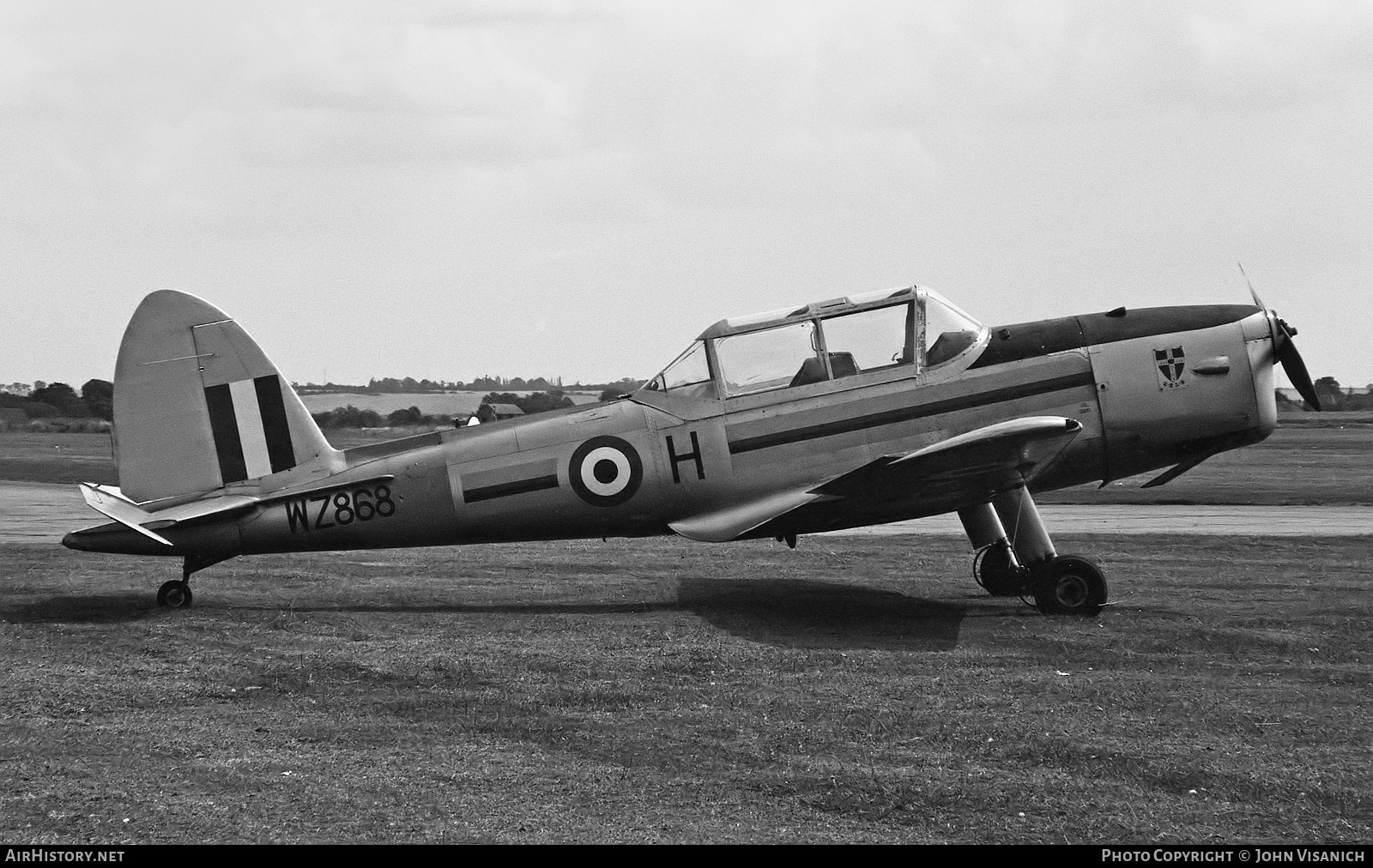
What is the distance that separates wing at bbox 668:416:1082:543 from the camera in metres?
9.09

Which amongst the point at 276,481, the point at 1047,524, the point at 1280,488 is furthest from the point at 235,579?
the point at 1280,488

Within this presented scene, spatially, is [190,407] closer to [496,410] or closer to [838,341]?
[838,341]

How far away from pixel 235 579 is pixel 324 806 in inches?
275

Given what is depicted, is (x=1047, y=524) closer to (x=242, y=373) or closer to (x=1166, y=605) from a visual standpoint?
(x=1166, y=605)

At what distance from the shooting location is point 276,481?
1032cm

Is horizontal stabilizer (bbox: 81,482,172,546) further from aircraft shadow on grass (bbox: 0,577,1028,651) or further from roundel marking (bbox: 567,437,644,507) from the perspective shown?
roundel marking (bbox: 567,437,644,507)

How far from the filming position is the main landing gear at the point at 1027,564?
9727 millimetres

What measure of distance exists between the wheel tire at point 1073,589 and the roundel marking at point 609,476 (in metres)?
3.39

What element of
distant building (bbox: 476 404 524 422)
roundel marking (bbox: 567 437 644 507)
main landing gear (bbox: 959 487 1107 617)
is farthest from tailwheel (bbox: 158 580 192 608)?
distant building (bbox: 476 404 524 422)

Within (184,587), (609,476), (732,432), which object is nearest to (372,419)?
(184,587)

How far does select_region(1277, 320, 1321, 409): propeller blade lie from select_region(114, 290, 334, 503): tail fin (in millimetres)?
8240

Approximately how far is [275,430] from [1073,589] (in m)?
6.68

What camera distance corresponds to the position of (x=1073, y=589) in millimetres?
9750

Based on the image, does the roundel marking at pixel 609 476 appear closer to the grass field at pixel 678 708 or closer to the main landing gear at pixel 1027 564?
the grass field at pixel 678 708
